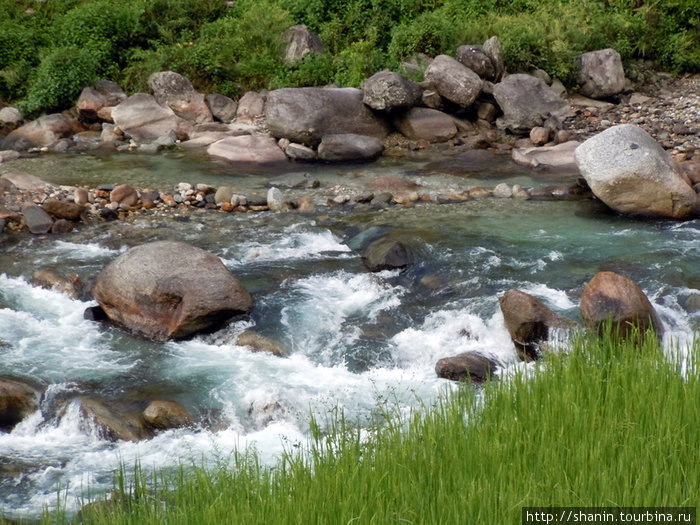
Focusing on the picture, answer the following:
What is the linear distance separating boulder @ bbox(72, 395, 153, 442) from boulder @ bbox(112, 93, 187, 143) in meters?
11.8

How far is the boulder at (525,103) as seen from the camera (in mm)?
18094

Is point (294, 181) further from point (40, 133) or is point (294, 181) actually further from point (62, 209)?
point (40, 133)

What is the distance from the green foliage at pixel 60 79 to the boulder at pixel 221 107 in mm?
2839

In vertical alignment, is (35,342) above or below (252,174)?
below

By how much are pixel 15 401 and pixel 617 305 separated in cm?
580

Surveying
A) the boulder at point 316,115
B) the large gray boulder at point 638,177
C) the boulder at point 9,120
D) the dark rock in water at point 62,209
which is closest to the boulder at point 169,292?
the dark rock in water at point 62,209

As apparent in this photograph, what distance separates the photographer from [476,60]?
19.0m

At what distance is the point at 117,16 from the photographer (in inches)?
870

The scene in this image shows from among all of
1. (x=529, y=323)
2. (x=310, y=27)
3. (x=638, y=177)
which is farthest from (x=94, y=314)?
(x=310, y=27)

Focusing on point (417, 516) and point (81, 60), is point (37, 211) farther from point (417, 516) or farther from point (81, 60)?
point (417, 516)

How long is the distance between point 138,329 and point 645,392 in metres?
5.93

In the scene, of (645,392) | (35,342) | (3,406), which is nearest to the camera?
(645,392)

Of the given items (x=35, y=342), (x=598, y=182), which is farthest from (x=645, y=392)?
(x=598, y=182)

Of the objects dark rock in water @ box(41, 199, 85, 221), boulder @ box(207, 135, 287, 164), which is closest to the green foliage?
boulder @ box(207, 135, 287, 164)
